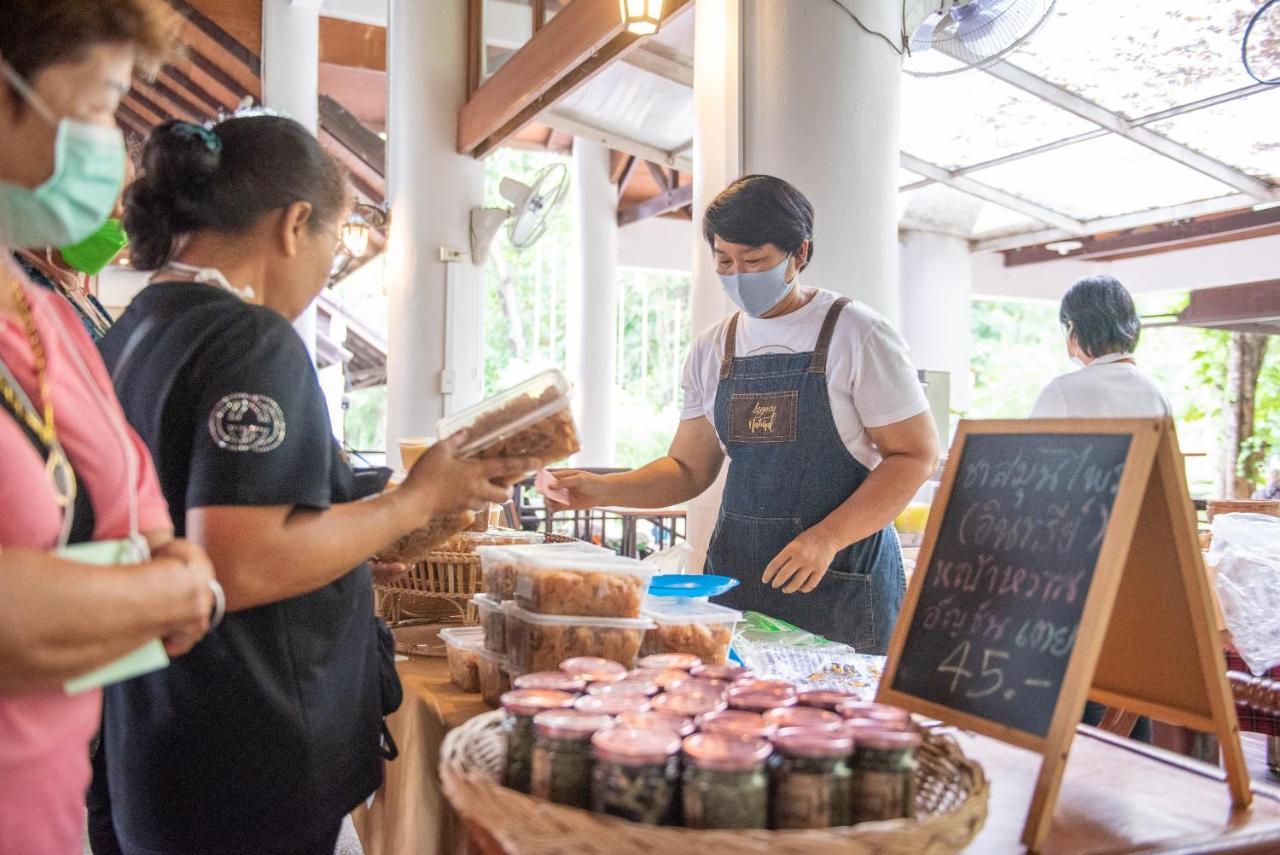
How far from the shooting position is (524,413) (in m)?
1.45

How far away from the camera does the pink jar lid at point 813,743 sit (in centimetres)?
100

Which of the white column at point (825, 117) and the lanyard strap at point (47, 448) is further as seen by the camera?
the white column at point (825, 117)

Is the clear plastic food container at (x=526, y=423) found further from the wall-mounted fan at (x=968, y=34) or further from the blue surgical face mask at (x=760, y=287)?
the wall-mounted fan at (x=968, y=34)

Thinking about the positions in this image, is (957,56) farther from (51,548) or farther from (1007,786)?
(51,548)

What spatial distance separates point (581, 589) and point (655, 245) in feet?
33.7

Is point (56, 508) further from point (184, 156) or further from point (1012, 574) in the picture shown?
point (1012, 574)

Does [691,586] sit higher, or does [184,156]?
[184,156]

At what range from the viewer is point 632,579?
154 cm

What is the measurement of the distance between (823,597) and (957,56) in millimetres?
2161

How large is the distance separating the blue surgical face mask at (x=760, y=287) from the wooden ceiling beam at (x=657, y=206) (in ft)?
20.8

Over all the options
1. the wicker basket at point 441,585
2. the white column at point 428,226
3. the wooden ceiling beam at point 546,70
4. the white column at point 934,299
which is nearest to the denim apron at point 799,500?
the wicker basket at point 441,585

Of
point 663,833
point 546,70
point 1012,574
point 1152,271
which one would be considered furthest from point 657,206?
point 663,833

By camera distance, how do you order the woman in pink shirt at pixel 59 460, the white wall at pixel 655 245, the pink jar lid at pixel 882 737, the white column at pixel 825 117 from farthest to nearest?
the white wall at pixel 655 245 < the white column at pixel 825 117 < the pink jar lid at pixel 882 737 < the woman in pink shirt at pixel 59 460

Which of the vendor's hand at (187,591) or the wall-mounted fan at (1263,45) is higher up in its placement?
the wall-mounted fan at (1263,45)
